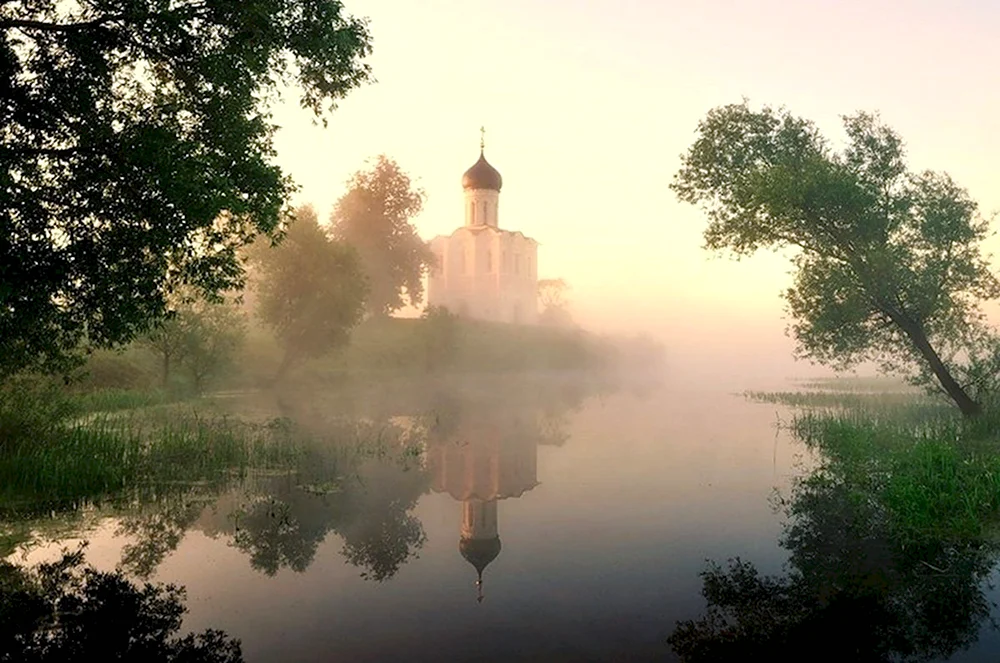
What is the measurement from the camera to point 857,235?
26.6 meters

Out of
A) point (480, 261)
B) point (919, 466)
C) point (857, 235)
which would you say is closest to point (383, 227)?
point (480, 261)

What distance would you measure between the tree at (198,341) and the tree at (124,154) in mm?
20103

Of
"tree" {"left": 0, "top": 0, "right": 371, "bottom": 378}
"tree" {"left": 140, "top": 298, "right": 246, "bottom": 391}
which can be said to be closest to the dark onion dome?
"tree" {"left": 140, "top": 298, "right": 246, "bottom": 391}

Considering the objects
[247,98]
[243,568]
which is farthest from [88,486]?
[247,98]

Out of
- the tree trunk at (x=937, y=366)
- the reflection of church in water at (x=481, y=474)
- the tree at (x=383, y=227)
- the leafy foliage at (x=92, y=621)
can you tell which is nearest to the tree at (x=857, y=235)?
the tree trunk at (x=937, y=366)

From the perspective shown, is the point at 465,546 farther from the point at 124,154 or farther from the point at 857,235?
the point at 857,235

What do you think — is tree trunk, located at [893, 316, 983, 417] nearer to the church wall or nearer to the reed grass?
the reed grass

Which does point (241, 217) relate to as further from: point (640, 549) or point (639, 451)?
point (639, 451)

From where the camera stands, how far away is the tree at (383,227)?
6856cm

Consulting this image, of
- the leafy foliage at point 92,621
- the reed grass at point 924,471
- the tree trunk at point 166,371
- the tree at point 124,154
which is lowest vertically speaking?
the leafy foliage at point 92,621

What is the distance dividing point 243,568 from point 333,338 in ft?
124

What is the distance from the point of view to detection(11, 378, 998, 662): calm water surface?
803cm

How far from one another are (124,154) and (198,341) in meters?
24.4

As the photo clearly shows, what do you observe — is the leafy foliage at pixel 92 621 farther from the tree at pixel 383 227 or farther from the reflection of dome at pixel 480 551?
the tree at pixel 383 227
